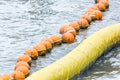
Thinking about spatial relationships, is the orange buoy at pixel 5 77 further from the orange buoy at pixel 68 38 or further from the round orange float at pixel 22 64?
the orange buoy at pixel 68 38

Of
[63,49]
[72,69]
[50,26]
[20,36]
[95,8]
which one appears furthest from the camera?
[95,8]

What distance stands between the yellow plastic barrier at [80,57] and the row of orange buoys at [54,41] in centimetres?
86

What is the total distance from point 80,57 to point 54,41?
213 cm

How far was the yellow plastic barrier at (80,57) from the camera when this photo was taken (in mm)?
9891

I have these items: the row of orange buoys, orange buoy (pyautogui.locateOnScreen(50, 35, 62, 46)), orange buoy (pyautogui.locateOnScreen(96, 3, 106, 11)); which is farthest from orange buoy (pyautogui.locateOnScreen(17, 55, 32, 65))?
orange buoy (pyautogui.locateOnScreen(96, 3, 106, 11))

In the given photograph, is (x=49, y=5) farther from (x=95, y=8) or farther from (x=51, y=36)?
(x=51, y=36)

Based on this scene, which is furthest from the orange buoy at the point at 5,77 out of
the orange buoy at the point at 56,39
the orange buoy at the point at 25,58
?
the orange buoy at the point at 56,39

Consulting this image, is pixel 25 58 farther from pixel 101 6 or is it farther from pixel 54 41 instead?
pixel 101 6

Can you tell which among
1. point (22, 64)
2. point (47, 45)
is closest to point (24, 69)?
point (22, 64)

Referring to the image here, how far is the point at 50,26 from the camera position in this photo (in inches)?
581

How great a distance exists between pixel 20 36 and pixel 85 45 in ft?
9.60

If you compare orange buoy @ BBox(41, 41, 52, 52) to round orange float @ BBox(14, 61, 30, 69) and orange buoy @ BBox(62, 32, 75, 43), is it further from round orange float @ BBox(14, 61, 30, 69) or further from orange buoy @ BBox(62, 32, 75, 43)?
round orange float @ BBox(14, 61, 30, 69)

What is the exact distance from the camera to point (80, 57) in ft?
36.1

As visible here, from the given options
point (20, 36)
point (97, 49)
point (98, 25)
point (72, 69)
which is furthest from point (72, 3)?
point (72, 69)
